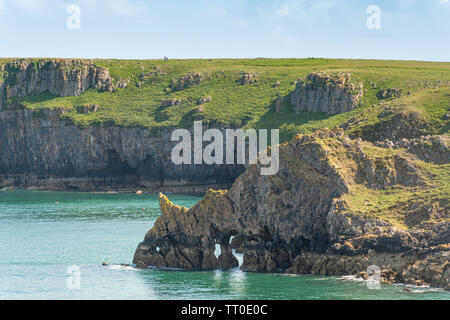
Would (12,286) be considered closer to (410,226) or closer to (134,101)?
(410,226)

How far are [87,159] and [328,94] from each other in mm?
52456

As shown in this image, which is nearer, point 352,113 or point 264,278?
point 264,278

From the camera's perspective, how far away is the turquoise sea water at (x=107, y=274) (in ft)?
209

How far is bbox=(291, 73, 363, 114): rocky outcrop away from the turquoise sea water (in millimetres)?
49615

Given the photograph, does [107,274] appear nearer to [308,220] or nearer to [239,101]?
[308,220]

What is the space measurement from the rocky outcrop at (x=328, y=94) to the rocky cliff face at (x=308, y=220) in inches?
3495

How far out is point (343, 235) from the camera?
223ft

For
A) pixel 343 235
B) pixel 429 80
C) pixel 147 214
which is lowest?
pixel 147 214

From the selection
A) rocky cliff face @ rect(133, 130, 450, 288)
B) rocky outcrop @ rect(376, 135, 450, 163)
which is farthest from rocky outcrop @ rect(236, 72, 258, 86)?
rocky cliff face @ rect(133, 130, 450, 288)

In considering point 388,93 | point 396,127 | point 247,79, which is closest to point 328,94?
point 388,93

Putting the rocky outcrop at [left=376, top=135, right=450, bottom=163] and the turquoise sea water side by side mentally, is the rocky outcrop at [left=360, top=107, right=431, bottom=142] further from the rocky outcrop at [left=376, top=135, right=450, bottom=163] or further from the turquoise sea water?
the turquoise sea water

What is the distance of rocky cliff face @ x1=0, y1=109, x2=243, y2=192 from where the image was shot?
563 feet

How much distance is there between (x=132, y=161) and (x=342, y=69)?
4823 cm
